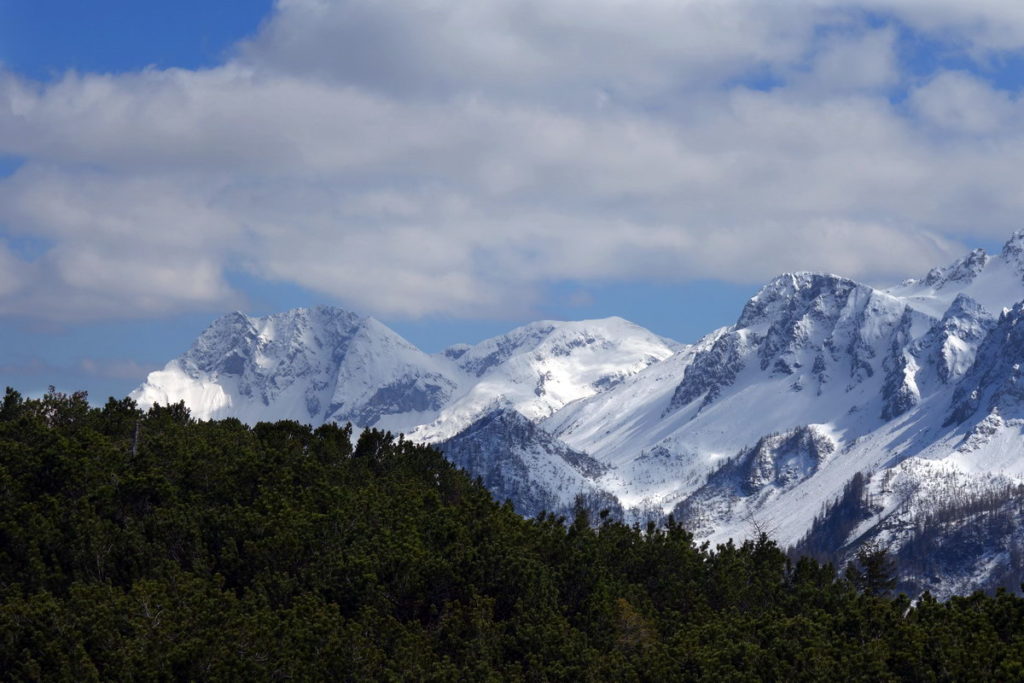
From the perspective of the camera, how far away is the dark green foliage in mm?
70875

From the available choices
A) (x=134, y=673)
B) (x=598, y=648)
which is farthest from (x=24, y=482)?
(x=598, y=648)

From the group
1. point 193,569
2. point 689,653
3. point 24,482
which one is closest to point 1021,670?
point 689,653

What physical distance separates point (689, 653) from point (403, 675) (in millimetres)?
16495

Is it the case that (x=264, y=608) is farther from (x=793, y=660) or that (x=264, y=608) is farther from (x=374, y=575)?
(x=793, y=660)

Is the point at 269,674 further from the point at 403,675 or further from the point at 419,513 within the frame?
the point at 419,513

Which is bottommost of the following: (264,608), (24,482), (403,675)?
(403,675)

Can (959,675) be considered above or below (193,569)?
below

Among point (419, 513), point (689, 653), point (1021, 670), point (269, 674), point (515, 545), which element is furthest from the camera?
point (419, 513)

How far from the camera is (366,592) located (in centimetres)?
8519

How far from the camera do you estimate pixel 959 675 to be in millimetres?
68500

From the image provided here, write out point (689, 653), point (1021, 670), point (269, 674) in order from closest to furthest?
1. point (1021, 670)
2. point (269, 674)
3. point (689, 653)

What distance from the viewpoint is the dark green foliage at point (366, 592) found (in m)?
70.9

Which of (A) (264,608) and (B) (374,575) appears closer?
(A) (264,608)

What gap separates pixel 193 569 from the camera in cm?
8725
